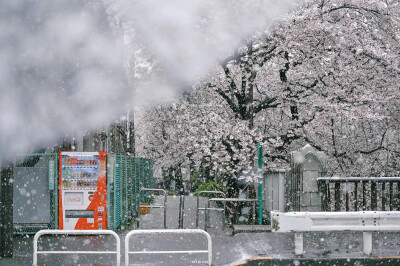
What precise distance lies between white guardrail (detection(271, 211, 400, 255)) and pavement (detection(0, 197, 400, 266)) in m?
0.38

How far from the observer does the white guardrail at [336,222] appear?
7441mm

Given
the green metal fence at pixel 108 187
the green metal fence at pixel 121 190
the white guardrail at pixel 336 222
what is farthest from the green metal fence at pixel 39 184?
the white guardrail at pixel 336 222

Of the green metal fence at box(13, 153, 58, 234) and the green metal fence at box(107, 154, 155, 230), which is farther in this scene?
the green metal fence at box(107, 154, 155, 230)

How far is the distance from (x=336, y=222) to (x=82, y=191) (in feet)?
20.3

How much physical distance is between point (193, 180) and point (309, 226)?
30.3 meters

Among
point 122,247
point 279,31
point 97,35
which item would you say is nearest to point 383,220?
point 122,247

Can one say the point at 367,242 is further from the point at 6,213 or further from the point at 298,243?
the point at 6,213

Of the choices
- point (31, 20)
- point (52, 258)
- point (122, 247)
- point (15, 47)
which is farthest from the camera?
point (31, 20)

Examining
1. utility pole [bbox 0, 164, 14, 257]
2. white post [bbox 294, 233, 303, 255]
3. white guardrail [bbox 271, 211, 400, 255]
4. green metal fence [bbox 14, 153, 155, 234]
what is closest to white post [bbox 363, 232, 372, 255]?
white guardrail [bbox 271, 211, 400, 255]

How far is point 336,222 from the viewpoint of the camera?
7602mm

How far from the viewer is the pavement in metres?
7.66

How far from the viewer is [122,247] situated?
908cm

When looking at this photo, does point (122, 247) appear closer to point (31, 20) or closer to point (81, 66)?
point (31, 20)

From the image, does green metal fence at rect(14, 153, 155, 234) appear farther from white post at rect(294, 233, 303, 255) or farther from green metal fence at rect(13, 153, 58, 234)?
white post at rect(294, 233, 303, 255)
